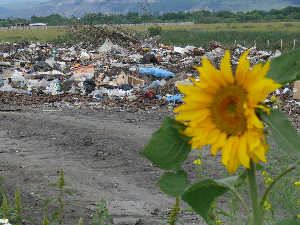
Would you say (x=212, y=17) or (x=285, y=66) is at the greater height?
(x=212, y=17)

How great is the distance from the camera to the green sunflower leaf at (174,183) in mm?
802

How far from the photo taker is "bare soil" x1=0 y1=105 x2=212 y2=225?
3.24 metres

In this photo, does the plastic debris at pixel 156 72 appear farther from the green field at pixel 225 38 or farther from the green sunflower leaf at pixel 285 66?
the green sunflower leaf at pixel 285 66

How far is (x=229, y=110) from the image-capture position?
0.82 meters

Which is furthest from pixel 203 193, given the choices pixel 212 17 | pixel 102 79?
pixel 212 17

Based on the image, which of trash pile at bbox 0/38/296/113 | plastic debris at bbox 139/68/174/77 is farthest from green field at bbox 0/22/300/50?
plastic debris at bbox 139/68/174/77

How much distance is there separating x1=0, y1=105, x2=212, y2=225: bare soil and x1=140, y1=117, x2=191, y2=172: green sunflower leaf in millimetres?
2303

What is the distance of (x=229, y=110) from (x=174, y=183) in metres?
0.20

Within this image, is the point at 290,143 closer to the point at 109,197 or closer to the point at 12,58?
the point at 109,197

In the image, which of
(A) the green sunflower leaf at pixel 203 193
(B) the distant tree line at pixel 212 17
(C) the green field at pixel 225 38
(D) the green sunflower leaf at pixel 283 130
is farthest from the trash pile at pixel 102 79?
(B) the distant tree line at pixel 212 17

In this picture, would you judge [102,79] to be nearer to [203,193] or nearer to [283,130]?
[203,193]

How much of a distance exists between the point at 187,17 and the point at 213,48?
58.2 m

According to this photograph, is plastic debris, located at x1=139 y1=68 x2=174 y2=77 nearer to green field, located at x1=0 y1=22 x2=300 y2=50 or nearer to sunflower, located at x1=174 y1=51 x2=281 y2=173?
green field, located at x1=0 y1=22 x2=300 y2=50

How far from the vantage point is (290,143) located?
74 centimetres
